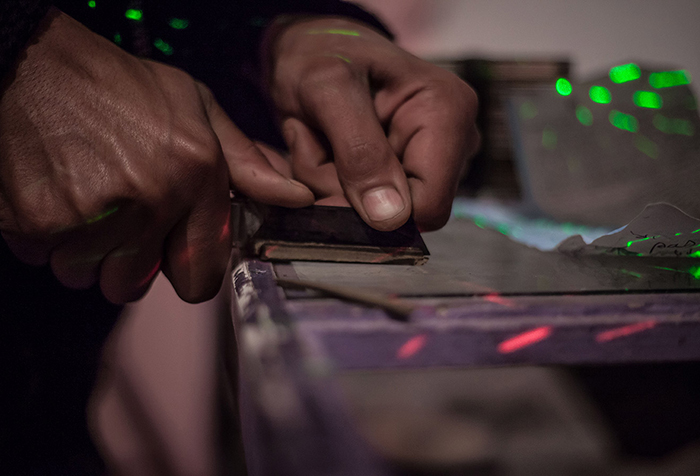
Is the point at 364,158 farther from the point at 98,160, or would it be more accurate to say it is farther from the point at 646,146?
the point at 646,146

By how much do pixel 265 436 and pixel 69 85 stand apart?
0.28 metres

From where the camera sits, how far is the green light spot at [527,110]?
77 centimetres

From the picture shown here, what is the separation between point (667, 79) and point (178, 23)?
90 cm

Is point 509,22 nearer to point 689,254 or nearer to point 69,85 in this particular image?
point 689,254

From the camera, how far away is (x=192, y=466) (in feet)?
2.80

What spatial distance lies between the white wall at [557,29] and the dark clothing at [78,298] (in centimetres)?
55

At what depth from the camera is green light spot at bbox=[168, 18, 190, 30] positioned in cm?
57

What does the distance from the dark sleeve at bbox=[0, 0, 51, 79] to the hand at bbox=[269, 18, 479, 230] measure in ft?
0.74

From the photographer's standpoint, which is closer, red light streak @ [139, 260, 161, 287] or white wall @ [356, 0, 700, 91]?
red light streak @ [139, 260, 161, 287]

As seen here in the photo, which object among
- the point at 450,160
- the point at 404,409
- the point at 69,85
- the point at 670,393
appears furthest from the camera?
the point at 404,409

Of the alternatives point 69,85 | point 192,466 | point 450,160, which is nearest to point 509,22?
point 450,160

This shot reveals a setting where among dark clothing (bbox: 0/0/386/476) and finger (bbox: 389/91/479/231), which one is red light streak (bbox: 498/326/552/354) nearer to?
finger (bbox: 389/91/479/231)

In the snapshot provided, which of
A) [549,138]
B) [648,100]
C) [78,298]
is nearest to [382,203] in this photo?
[78,298]

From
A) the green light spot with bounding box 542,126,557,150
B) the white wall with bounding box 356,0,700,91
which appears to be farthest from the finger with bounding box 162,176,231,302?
the white wall with bounding box 356,0,700,91
